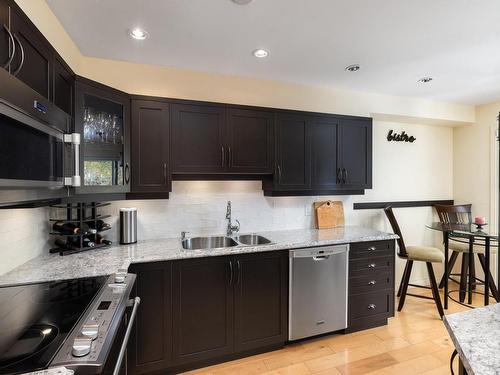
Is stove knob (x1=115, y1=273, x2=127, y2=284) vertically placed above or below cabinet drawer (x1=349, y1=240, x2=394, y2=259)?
above

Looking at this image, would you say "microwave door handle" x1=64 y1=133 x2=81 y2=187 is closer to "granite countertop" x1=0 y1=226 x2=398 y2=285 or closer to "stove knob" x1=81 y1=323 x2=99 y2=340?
"granite countertop" x1=0 y1=226 x2=398 y2=285

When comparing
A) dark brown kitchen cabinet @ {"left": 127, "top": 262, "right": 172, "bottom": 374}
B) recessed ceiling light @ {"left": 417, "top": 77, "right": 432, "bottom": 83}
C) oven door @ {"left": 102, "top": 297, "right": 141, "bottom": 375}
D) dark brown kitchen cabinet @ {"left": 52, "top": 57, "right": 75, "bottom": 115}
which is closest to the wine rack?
dark brown kitchen cabinet @ {"left": 127, "top": 262, "right": 172, "bottom": 374}

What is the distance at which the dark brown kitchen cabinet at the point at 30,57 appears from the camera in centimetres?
118

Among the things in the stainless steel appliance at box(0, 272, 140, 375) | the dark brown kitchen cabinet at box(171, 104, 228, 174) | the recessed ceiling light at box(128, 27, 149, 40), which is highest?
the recessed ceiling light at box(128, 27, 149, 40)

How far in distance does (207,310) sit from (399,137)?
11.1 ft

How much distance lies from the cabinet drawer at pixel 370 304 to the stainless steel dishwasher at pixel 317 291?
0.41ft

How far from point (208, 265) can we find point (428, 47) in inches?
99.9

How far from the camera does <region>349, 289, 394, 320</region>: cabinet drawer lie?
270 centimetres

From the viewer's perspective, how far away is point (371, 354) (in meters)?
2.40

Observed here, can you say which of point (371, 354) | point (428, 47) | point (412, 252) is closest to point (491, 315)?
point (371, 354)

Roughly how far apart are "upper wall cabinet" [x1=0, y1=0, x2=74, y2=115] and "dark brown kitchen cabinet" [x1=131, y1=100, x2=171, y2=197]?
0.56 m

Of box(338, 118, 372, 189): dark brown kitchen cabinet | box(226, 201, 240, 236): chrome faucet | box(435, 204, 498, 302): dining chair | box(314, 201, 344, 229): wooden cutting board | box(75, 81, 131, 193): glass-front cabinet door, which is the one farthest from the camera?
box(435, 204, 498, 302): dining chair

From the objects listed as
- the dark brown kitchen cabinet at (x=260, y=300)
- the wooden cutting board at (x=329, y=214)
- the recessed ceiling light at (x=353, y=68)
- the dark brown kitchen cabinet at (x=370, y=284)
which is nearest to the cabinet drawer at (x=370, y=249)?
the dark brown kitchen cabinet at (x=370, y=284)

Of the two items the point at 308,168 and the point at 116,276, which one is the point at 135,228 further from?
the point at 308,168
